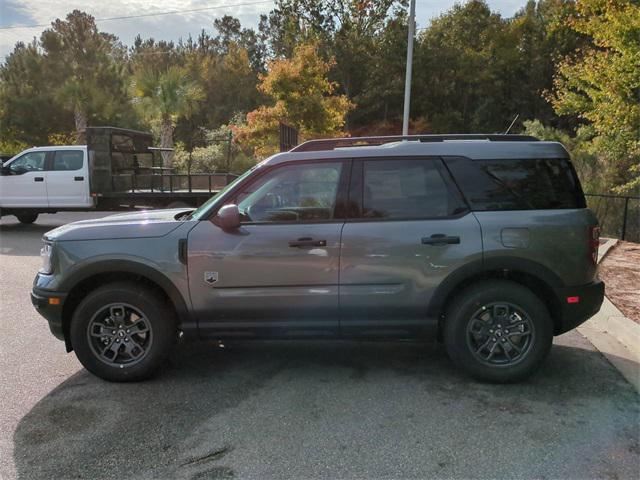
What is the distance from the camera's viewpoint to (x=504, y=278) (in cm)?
403

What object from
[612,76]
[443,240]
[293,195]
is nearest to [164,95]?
[612,76]

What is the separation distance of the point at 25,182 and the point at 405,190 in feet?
38.8

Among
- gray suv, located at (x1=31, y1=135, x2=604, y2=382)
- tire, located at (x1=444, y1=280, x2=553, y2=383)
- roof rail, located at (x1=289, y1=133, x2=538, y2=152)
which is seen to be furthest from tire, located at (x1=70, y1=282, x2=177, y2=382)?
tire, located at (x1=444, y1=280, x2=553, y2=383)

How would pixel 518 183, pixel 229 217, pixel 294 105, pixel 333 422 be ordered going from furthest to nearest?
pixel 294 105
pixel 518 183
pixel 229 217
pixel 333 422

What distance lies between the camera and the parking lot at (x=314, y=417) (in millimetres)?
2932

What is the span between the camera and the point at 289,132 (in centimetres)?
1304

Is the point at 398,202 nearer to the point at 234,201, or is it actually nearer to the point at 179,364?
the point at 234,201

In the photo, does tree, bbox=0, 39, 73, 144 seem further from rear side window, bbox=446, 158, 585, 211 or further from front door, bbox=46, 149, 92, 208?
rear side window, bbox=446, 158, 585, 211

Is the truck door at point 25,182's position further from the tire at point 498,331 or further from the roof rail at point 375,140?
the tire at point 498,331

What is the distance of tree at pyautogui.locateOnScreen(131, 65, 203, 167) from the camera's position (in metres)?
25.0

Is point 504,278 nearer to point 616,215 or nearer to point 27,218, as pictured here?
point 616,215

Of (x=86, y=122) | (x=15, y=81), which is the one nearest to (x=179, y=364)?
(x=86, y=122)

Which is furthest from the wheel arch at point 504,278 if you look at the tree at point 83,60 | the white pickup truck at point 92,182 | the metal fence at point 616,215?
the tree at point 83,60

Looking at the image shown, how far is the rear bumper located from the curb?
2.23ft
